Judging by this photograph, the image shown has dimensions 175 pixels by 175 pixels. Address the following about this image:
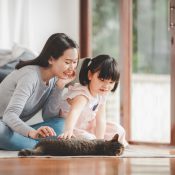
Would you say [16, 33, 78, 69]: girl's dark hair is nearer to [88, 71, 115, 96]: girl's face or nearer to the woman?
the woman

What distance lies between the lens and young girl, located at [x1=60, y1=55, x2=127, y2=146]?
258 cm

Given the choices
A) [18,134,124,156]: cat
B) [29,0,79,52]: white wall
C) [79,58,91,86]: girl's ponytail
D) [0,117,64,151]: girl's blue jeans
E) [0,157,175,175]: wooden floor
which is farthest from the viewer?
[29,0,79,52]: white wall

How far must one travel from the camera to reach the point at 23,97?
2520 millimetres

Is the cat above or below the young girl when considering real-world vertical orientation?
below

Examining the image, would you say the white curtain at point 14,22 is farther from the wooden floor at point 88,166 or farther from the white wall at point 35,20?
the wooden floor at point 88,166

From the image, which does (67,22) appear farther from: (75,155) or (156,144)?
(75,155)

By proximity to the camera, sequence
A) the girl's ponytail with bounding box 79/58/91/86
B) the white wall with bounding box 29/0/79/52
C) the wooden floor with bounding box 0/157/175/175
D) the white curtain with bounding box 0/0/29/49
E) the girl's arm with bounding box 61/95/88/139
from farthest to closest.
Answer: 1. the white wall with bounding box 29/0/79/52
2. the white curtain with bounding box 0/0/29/49
3. the girl's ponytail with bounding box 79/58/91/86
4. the girl's arm with bounding box 61/95/88/139
5. the wooden floor with bounding box 0/157/175/175

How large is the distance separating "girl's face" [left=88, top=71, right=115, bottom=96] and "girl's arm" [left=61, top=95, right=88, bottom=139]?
2.3 inches

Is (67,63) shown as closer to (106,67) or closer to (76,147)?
(106,67)

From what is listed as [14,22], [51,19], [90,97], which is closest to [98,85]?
[90,97]

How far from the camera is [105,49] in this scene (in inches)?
171

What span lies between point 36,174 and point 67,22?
269cm

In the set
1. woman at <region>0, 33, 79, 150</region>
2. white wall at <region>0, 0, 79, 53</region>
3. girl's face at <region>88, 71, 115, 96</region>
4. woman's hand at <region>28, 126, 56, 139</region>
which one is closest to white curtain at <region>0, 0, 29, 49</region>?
white wall at <region>0, 0, 79, 53</region>

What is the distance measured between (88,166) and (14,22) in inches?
91.1
